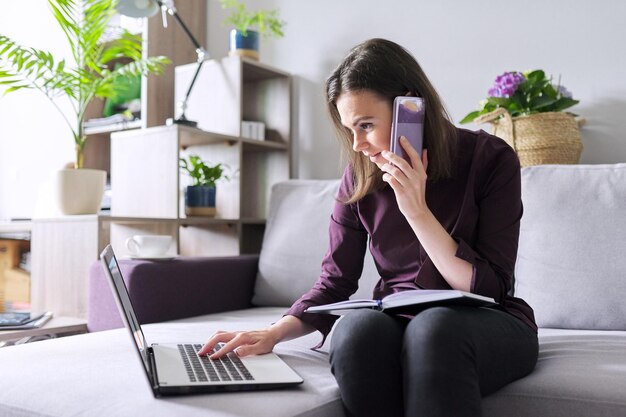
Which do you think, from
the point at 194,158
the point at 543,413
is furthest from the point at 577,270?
the point at 194,158

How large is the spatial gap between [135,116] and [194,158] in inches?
24.6

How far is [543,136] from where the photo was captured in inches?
75.5

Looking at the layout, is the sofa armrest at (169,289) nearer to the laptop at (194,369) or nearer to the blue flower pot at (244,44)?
the laptop at (194,369)

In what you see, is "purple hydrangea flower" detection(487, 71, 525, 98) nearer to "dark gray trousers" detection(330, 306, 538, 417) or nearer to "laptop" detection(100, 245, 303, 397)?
"dark gray trousers" detection(330, 306, 538, 417)

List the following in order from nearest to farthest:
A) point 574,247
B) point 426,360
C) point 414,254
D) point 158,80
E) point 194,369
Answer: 1. point 426,360
2. point 194,369
3. point 414,254
4. point 574,247
5. point 158,80

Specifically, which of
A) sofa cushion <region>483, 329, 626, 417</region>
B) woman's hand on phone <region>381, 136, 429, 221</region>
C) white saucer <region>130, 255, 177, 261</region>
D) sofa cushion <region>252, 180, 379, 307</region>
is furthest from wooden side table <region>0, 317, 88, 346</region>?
sofa cushion <region>483, 329, 626, 417</region>

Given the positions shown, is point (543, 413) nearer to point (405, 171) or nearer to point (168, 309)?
point (405, 171)

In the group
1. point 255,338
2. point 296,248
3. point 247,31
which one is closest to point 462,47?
point 247,31

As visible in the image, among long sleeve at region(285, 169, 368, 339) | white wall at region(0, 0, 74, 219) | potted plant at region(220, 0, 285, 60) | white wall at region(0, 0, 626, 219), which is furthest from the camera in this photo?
white wall at region(0, 0, 74, 219)

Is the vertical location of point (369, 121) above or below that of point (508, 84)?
below

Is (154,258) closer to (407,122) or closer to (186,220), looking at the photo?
(186,220)

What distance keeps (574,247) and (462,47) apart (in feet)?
3.28

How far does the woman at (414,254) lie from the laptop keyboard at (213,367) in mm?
34

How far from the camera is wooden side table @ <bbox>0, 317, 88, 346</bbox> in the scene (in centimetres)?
167
